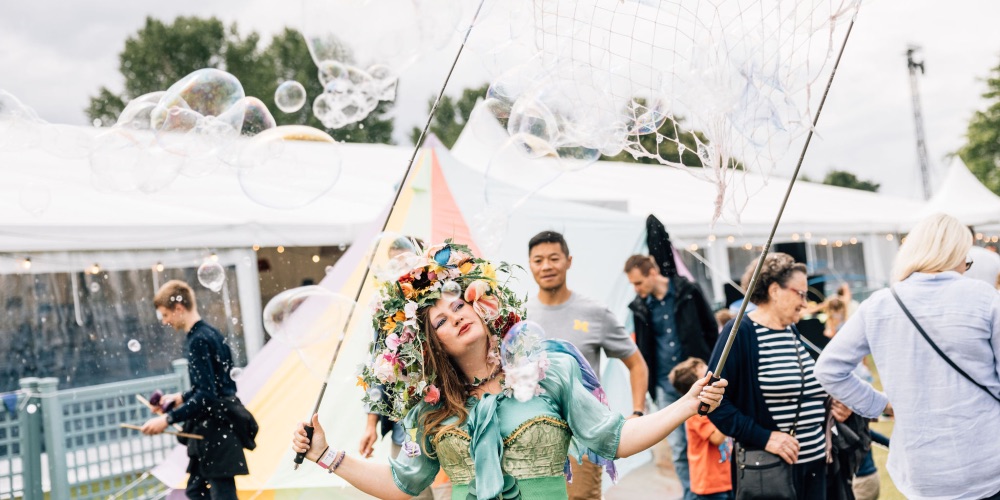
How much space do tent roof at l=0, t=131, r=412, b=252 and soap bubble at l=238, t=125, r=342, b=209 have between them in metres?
2.55

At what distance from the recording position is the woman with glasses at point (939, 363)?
2.70 metres

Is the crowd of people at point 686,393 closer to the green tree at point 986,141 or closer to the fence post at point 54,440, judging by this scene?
the fence post at point 54,440

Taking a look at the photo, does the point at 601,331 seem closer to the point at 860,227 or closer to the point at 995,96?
the point at 860,227

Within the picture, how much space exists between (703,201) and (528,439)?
13386mm

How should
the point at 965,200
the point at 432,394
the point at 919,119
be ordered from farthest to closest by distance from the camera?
the point at 919,119, the point at 965,200, the point at 432,394

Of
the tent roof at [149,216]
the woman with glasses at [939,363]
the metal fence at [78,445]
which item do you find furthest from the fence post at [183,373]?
the woman with glasses at [939,363]

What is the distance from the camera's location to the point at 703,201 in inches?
595

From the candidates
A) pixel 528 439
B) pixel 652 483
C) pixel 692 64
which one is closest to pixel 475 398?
pixel 528 439

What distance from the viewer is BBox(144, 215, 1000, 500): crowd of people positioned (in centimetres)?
228

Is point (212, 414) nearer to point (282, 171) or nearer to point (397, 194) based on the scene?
point (282, 171)

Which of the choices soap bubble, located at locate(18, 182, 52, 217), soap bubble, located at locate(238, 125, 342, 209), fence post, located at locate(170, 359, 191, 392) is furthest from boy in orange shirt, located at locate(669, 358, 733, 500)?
soap bubble, located at locate(18, 182, 52, 217)

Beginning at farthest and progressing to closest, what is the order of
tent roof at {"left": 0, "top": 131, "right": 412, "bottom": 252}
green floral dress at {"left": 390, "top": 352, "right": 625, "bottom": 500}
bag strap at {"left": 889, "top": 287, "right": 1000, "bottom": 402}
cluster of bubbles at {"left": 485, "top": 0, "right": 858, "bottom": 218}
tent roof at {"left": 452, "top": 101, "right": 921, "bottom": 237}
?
tent roof at {"left": 452, "top": 101, "right": 921, "bottom": 237} < tent roof at {"left": 0, "top": 131, "right": 412, "bottom": 252} < bag strap at {"left": 889, "top": 287, "right": 1000, "bottom": 402} < cluster of bubbles at {"left": 485, "top": 0, "right": 858, "bottom": 218} < green floral dress at {"left": 390, "top": 352, "right": 625, "bottom": 500}

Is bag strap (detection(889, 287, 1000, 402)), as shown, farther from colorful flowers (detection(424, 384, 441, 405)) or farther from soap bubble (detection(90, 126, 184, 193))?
soap bubble (detection(90, 126, 184, 193))

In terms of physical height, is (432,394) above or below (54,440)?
above
